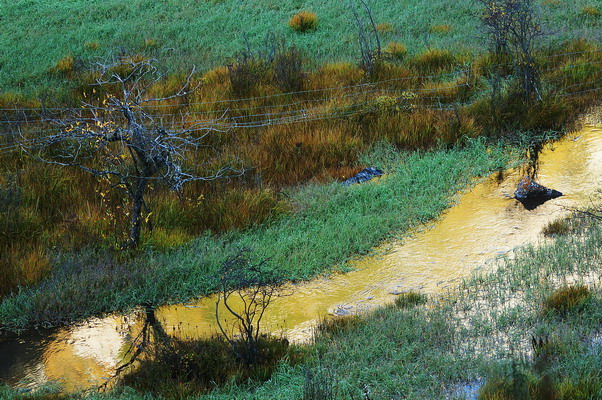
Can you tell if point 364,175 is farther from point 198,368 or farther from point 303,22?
point 303,22

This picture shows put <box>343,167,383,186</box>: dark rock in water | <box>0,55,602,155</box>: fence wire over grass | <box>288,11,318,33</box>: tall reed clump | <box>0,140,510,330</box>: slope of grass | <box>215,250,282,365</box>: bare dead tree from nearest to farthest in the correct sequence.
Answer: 1. <box>215,250,282,365</box>: bare dead tree
2. <box>0,140,510,330</box>: slope of grass
3. <box>343,167,383,186</box>: dark rock in water
4. <box>0,55,602,155</box>: fence wire over grass
5. <box>288,11,318,33</box>: tall reed clump

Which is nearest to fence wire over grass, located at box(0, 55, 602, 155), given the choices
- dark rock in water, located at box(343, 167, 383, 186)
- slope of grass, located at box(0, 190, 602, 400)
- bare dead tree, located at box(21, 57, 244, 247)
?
bare dead tree, located at box(21, 57, 244, 247)

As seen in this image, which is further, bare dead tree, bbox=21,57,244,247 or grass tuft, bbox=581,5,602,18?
grass tuft, bbox=581,5,602,18

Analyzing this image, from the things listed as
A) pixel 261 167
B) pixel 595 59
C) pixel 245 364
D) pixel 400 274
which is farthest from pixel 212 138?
pixel 595 59

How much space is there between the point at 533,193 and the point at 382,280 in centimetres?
289

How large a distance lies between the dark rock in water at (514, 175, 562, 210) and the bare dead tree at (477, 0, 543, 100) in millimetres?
2550

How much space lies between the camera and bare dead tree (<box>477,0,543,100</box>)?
36.9 feet

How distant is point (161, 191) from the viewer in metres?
9.17

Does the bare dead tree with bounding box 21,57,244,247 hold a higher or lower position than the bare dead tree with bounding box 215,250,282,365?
higher

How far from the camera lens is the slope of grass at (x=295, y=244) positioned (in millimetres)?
7293

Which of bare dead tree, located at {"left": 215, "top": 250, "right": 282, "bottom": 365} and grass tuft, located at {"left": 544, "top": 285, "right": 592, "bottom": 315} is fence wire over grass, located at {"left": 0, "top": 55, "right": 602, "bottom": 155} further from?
grass tuft, located at {"left": 544, "top": 285, "right": 592, "bottom": 315}

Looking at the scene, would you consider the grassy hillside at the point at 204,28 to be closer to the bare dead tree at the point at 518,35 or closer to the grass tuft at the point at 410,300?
the bare dead tree at the point at 518,35

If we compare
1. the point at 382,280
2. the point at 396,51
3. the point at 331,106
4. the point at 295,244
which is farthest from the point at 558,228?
the point at 396,51

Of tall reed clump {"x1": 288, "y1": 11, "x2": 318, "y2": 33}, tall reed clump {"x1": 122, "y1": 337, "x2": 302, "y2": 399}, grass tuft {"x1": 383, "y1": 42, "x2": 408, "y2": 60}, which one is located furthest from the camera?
tall reed clump {"x1": 288, "y1": 11, "x2": 318, "y2": 33}
